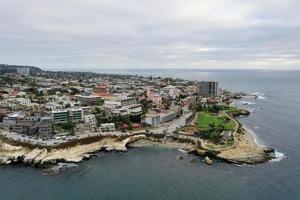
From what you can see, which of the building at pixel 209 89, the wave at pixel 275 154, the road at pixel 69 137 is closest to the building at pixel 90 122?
the road at pixel 69 137

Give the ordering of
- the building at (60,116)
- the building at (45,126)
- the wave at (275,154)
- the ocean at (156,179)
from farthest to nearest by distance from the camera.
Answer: the building at (60,116), the building at (45,126), the wave at (275,154), the ocean at (156,179)

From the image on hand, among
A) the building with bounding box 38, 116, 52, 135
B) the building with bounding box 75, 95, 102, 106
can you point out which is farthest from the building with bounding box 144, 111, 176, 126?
the building with bounding box 75, 95, 102, 106

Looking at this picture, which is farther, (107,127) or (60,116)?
(60,116)

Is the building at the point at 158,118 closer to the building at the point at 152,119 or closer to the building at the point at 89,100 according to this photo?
the building at the point at 152,119

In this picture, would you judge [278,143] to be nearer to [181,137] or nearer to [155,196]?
[181,137]

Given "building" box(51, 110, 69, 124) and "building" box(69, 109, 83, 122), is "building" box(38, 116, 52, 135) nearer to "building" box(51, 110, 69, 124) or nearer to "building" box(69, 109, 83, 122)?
"building" box(51, 110, 69, 124)

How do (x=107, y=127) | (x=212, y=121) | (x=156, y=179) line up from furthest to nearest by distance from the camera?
(x=212, y=121) → (x=107, y=127) → (x=156, y=179)

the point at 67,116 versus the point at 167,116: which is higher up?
the point at 67,116

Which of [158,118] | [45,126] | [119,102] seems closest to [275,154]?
[158,118]

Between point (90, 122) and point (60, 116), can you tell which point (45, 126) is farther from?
point (90, 122)
